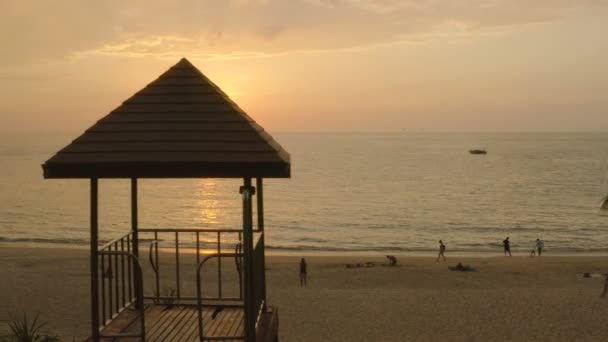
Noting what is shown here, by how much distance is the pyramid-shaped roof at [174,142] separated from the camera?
538 centimetres

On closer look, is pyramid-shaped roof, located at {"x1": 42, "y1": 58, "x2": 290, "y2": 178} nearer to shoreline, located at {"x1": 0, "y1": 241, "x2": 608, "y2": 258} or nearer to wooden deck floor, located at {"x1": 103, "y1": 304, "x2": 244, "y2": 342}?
wooden deck floor, located at {"x1": 103, "y1": 304, "x2": 244, "y2": 342}

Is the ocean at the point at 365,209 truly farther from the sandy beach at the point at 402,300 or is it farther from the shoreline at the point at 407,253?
the sandy beach at the point at 402,300

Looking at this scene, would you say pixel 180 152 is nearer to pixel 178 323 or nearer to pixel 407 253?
pixel 178 323

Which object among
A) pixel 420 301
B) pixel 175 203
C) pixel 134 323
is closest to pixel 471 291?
pixel 420 301

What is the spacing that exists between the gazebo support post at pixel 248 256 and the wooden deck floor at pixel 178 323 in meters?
0.48

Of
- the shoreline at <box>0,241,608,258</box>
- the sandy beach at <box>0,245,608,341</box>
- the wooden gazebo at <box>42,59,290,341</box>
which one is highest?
the wooden gazebo at <box>42,59,290,341</box>

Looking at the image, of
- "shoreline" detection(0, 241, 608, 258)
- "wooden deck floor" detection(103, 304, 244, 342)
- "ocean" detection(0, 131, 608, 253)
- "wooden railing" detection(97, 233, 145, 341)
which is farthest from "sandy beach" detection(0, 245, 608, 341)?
"ocean" detection(0, 131, 608, 253)

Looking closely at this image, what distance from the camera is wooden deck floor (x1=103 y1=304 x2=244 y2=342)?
21.8 ft

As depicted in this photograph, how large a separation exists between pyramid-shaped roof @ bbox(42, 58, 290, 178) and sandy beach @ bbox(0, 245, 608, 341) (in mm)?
10882

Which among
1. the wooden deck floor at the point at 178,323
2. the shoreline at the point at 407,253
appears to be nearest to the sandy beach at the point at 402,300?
the shoreline at the point at 407,253

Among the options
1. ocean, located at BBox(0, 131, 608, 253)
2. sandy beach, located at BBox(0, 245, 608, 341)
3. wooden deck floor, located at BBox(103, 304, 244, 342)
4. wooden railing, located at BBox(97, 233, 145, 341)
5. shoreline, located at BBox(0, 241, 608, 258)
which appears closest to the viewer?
wooden railing, located at BBox(97, 233, 145, 341)

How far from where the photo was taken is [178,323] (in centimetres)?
712

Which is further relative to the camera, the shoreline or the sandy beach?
the shoreline

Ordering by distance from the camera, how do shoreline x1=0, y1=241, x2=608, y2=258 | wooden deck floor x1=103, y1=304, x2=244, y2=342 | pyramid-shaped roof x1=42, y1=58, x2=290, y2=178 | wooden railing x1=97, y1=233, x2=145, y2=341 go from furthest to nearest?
shoreline x1=0, y1=241, x2=608, y2=258, wooden deck floor x1=103, y1=304, x2=244, y2=342, wooden railing x1=97, y1=233, x2=145, y2=341, pyramid-shaped roof x1=42, y1=58, x2=290, y2=178
